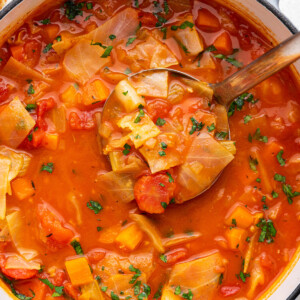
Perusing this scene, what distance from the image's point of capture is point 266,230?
427 centimetres

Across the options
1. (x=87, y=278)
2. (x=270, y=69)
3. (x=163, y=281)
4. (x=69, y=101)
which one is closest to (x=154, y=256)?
(x=163, y=281)

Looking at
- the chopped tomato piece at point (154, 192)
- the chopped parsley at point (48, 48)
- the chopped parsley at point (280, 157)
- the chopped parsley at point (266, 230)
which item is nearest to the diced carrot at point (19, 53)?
the chopped parsley at point (48, 48)

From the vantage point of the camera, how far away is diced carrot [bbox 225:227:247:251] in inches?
166

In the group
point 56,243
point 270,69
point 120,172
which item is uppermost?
point 270,69

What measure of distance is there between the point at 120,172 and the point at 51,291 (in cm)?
120

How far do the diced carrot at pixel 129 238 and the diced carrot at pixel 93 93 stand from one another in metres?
1.11

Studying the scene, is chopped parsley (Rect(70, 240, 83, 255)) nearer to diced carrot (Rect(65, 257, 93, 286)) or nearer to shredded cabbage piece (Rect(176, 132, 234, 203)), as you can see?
diced carrot (Rect(65, 257, 93, 286))

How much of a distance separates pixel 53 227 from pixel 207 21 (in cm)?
219

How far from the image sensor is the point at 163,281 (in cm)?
427

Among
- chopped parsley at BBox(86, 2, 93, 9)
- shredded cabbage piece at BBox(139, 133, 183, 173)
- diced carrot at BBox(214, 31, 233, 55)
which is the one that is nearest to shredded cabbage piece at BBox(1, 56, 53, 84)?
chopped parsley at BBox(86, 2, 93, 9)

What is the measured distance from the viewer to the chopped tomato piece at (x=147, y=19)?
426cm

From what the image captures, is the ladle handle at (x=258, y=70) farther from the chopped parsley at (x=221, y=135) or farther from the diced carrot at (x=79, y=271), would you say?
the diced carrot at (x=79, y=271)

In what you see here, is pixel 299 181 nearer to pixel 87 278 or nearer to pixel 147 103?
pixel 147 103

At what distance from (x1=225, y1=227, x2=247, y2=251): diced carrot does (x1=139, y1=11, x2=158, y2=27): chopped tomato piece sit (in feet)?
6.21
